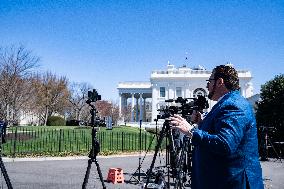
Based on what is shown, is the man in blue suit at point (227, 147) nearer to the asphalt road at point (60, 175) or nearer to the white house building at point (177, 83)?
the asphalt road at point (60, 175)

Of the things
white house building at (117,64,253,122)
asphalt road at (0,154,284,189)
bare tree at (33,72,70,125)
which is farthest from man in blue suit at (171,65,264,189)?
white house building at (117,64,253,122)

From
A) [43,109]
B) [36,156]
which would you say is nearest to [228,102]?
[36,156]

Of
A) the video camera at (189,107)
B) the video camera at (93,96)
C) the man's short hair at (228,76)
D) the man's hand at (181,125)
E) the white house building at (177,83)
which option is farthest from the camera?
the white house building at (177,83)

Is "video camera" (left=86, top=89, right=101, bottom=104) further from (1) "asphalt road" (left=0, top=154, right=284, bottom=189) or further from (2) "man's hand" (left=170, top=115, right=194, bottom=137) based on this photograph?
(2) "man's hand" (left=170, top=115, right=194, bottom=137)

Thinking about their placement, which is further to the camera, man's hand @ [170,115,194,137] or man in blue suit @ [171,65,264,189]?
man's hand @ [170,115,194,137]

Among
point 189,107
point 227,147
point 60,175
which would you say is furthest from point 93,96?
point 227,147

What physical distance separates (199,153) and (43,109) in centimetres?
5829

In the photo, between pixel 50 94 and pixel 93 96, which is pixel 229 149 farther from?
pixel 50 94

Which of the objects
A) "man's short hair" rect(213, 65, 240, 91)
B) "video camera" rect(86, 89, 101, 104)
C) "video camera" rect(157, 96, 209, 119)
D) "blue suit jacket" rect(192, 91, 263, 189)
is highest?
"video camera" rect(86, 89, 101, 104)

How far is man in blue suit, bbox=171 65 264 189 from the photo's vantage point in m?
2.80

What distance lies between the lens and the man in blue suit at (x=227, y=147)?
2.80m

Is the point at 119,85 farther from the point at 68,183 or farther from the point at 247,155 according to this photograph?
the point at 247,155

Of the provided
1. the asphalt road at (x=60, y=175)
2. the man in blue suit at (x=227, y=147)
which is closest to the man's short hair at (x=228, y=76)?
the man in blue suit at (x=227, y=147)

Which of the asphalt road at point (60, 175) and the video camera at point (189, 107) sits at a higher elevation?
the video camera at point (189, 107)
